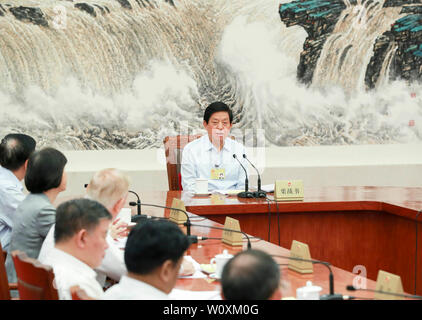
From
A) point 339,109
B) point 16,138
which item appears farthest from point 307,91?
point 16,138

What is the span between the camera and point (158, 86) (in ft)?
20.0

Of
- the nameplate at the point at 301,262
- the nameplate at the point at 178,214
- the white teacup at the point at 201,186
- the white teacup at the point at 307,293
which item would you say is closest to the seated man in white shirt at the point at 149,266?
the white teacup at the point at 307,293

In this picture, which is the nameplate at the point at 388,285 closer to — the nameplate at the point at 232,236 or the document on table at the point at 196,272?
the document on table at the point at 196,272

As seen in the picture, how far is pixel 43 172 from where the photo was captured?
9.11 feet

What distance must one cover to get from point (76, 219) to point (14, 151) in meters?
1.71

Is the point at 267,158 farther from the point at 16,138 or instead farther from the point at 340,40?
the point at 16,138

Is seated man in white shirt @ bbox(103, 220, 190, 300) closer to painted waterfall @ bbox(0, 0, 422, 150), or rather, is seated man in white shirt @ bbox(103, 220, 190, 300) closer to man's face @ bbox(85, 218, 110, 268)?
man's face @ bbox(85, 218, 110, 268)

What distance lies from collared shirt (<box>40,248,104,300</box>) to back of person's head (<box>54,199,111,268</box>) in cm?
2

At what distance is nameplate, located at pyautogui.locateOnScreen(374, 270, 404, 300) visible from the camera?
1809mm

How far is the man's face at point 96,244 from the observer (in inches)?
77.7

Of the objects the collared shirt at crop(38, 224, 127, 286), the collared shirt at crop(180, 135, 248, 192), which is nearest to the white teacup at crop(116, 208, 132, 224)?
the collared shirt at crop(38, 224, 127, 286)

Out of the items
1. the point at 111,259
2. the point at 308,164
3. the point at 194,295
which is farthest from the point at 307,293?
the point at 308,164

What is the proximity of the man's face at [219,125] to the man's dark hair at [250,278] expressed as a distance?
3.45 m

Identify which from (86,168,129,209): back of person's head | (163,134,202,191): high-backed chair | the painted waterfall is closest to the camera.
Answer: (86,168,129,209): back of person's head
